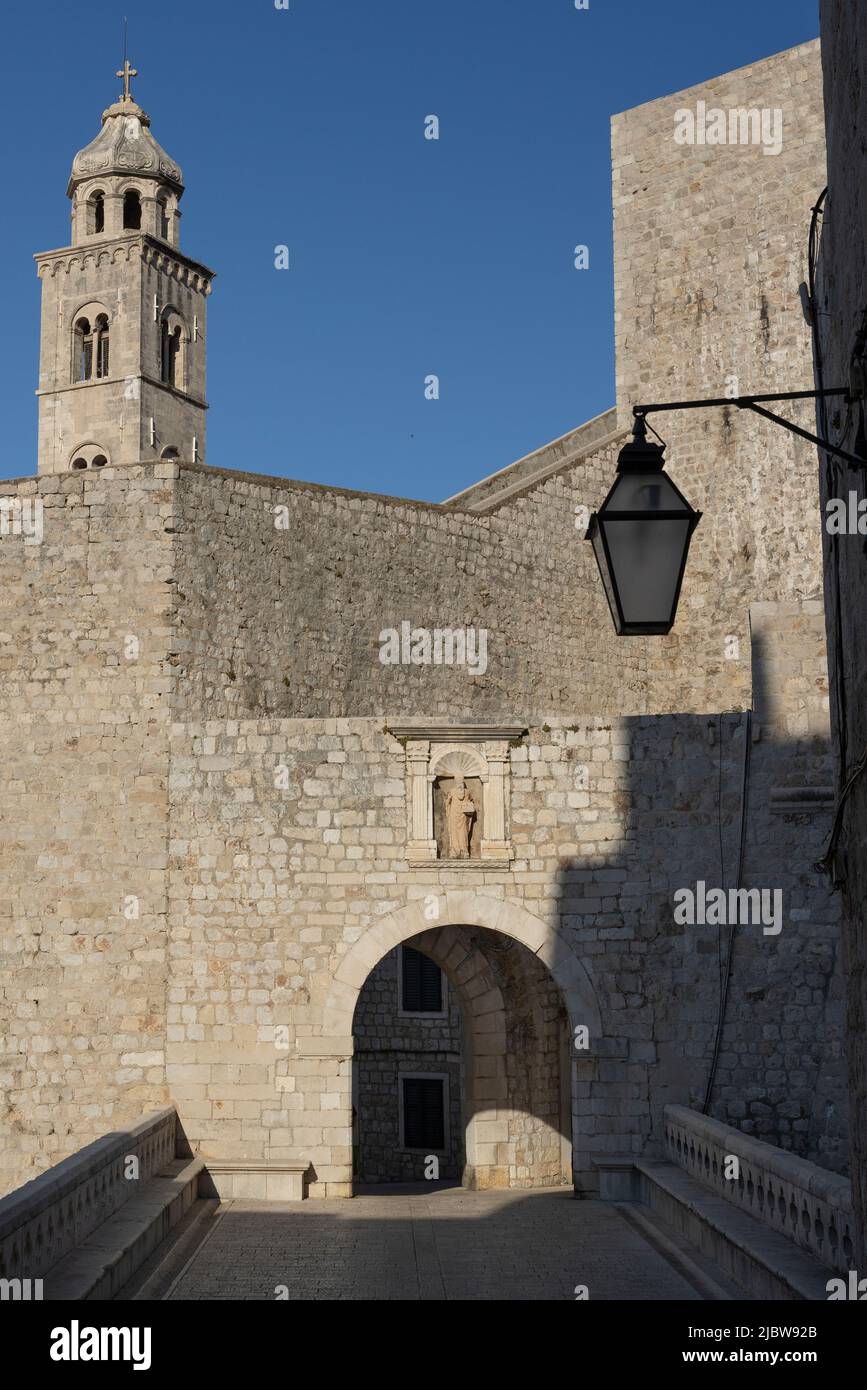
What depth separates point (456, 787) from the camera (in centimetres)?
1426

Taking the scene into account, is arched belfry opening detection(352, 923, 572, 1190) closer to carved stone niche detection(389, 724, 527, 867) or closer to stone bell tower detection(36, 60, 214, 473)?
carved stone niche detection(389, 724, 527, 867)

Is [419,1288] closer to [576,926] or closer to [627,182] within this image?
[576,926]

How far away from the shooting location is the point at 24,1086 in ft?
47.2

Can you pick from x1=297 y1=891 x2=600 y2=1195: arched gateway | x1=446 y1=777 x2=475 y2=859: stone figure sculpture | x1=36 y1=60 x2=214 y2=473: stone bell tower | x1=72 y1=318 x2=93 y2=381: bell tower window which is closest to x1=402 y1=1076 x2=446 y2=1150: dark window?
x1=297 y1=891 x2=600 y2=1195: arched gateway

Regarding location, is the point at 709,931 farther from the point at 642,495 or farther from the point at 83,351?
the point at 83,351

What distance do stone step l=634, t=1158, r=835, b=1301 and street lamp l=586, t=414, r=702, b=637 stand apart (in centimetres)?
399

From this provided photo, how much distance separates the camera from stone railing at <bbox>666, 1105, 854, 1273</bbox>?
26.6ft

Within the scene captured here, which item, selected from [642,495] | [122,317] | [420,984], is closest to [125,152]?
[122,317]

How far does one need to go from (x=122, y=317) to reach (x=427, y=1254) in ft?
113

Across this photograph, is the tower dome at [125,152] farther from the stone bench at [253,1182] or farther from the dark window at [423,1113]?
the stone bench at [253,1182]

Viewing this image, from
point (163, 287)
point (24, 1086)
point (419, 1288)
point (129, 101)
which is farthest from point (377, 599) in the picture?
point (129, 101)
